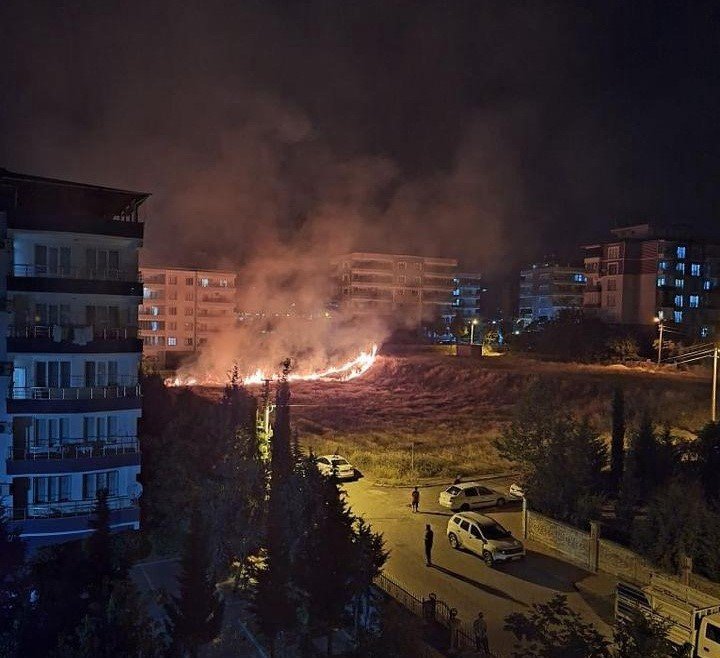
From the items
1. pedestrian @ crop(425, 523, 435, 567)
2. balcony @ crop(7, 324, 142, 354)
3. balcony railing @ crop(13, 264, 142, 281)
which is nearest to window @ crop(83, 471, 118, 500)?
balcony @ crop(7, 324, 142, 354)

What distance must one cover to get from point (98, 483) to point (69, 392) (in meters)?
2.64

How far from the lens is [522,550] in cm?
1719

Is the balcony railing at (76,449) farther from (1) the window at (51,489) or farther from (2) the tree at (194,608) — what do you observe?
(2) the tree at (194,608)

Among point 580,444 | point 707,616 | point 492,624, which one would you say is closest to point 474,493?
point 580,444

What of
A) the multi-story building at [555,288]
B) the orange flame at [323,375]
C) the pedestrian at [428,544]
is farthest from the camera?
the multi-story building at [555,288]

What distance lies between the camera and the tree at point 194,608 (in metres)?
11.1

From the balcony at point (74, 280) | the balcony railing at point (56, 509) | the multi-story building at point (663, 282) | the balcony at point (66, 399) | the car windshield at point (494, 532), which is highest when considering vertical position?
the multi-story building at point (663, 282)

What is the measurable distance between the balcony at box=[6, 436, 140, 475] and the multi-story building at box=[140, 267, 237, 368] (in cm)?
3840

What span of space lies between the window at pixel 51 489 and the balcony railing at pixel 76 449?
0.64 m

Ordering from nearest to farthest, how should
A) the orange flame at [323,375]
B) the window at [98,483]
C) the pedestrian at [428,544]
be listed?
the pedestrian at [428,544] → the window at [98,483] → the orange flame at [323,375]

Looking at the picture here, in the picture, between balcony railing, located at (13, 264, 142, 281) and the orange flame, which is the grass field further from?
balcony railing, located at (13, 264, 142, 281)

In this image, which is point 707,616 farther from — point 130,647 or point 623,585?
point 130,647

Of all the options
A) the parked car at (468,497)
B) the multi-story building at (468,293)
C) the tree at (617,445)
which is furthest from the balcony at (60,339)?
the multi-story building at (468,293)

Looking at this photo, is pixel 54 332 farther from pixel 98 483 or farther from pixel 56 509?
pixel 56 509
